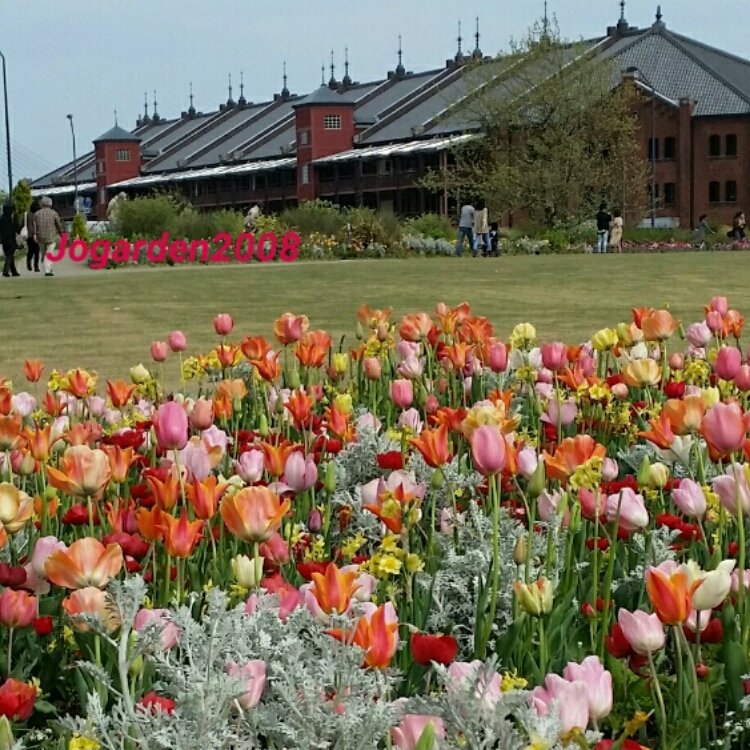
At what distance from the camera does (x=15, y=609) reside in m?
2.54

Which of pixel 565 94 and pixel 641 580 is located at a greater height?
pixel 565 94

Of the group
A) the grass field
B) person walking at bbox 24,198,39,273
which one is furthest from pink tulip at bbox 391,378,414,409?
person walking at bbox 24,198,39,273

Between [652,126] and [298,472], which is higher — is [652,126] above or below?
above

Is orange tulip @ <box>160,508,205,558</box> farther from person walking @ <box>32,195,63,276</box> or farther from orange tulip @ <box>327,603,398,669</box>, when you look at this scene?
person walking @ <box>32,195,63,276</box>

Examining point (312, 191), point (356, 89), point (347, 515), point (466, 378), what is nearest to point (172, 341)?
point (466, 378)

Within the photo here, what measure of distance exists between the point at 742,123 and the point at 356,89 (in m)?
34.8

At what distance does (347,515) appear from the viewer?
380 cm

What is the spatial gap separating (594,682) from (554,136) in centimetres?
5580

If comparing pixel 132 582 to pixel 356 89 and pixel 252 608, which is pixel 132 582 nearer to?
pixel 252 608

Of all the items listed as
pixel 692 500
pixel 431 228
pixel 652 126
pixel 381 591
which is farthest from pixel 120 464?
pixel 652 126

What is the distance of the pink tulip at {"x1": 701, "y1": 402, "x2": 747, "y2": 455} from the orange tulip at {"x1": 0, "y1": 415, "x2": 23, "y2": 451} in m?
1.99

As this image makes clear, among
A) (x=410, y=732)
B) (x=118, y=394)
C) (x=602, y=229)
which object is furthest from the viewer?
(x=602, y=229)

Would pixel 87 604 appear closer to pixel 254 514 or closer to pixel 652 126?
pixel 254 514

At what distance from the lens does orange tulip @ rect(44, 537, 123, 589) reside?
2352 mm
